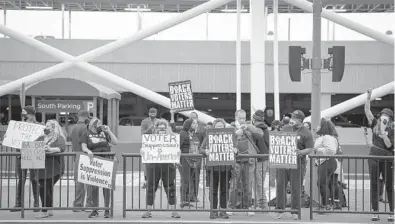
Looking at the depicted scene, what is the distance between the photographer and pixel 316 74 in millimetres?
14086

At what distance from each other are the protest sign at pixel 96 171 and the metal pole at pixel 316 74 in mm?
4529

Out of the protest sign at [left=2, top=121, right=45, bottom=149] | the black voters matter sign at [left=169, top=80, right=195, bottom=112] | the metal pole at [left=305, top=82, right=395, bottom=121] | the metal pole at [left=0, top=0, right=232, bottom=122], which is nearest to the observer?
the protest sign at [left=2, top=121, right=45, bottom=149]

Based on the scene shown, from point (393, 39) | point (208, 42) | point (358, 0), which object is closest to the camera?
point (393, 39)

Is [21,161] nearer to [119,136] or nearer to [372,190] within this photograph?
[372,190]

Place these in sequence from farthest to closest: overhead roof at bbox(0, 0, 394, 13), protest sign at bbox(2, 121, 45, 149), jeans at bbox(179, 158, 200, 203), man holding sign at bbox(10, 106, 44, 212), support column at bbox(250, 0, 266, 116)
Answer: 1. overhead roof at bbox(0, 0, 394, 13)
2. support column at bbox(250, 0, 266, 116)
3. jeans at bbox(179, 158, 200, 203)
4. protest sign at bbox(2, 121, 45, 149)
5. man holding sign at bbox(10, 106, 44, 212)

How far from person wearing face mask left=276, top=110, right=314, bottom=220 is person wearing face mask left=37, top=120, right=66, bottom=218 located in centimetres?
369

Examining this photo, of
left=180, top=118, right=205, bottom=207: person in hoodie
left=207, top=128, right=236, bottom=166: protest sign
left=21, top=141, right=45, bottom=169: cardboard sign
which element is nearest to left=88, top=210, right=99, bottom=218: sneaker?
left=21, top=141, right=45, bottom=169: cardboard sign

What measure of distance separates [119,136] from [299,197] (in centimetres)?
2103

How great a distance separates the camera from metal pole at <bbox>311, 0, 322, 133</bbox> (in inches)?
547

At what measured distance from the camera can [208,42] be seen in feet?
115

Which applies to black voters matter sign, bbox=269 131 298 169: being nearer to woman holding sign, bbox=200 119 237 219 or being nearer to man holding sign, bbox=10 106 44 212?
woman holding sign, bbox=200 119 237 219

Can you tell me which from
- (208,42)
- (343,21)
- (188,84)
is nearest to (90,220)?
(188,84)

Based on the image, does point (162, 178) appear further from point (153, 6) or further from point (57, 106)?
point (153, 6)

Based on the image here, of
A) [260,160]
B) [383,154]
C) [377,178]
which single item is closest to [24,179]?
[260,160]
